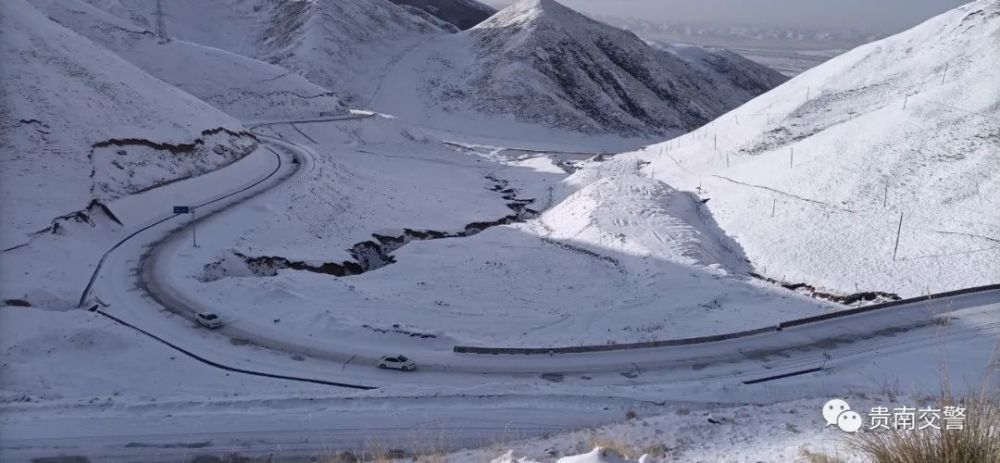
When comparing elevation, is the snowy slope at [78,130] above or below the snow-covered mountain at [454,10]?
below

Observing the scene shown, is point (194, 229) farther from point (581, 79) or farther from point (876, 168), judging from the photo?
point (581, 79)

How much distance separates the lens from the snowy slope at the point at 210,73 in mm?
67625

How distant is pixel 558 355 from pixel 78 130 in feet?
102

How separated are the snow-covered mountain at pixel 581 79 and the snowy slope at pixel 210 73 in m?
30.5

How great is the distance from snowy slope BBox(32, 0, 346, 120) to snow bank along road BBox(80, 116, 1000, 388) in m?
50.4

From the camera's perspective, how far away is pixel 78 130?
Result: 3341cm

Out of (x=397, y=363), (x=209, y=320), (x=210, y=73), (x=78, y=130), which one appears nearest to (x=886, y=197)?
(x=397, y=363)

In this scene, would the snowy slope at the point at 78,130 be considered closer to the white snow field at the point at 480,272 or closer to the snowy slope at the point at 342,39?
the white snow field at the point at 480,272

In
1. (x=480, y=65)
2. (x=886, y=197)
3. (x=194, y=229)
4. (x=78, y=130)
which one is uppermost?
(x=480, y=65)

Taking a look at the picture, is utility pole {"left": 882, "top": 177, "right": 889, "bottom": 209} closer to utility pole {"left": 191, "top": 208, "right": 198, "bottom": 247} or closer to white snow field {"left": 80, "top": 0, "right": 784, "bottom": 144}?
utility pole {"left": 191, "top": 208, "right": 198, "bottom": 247}

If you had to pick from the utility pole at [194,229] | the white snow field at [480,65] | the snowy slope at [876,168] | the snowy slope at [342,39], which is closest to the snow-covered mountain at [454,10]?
the white snow field at [480,65]

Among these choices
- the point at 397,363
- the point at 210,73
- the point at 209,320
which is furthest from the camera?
the point at 210,73

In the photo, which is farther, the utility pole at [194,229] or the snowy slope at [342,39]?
the snowy slope at [342,39]

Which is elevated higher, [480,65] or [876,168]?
[480,65]
